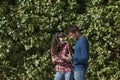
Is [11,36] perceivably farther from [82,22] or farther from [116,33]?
[116,33]

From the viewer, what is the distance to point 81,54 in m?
6.68

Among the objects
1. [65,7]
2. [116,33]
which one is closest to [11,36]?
[65,7]

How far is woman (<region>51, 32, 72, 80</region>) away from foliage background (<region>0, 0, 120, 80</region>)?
2.05 meters

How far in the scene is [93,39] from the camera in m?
9.58

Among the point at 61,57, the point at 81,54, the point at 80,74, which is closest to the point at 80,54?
the point at 81,54

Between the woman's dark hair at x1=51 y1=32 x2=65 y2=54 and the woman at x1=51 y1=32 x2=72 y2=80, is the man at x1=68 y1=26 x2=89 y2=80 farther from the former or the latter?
the woman's dark hair at x1=51 y1=32 x2=65 y2=54

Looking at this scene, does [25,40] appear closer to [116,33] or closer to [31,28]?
[31,28]

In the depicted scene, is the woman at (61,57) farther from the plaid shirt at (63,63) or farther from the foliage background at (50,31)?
the foliage background at (50,31)

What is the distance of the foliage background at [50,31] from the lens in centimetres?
948

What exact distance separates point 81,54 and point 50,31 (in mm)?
3019

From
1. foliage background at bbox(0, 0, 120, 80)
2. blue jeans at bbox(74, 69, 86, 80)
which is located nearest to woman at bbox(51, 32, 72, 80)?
blue jeans at bbox(74, 69, 86, 80)

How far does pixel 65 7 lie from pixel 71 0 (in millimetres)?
236

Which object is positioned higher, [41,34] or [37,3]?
[37,3]

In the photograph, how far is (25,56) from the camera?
977cm
